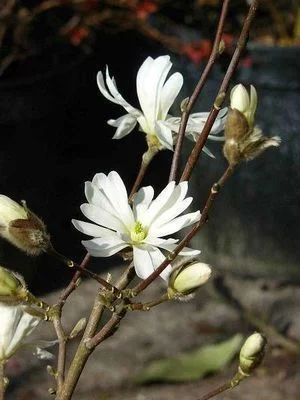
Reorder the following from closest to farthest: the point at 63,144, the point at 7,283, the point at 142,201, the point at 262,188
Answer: the point at 7,283 → the point at 142,201 → the point at 262,188 → the point at 63,144

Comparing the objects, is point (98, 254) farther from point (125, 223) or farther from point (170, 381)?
point (170, 381)

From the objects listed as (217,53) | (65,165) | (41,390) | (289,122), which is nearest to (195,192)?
(289,122)

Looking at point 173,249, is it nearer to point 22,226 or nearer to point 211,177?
point 22,226

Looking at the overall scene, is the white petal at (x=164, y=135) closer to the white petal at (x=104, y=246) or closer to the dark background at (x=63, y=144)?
the white petal at (x=104, y=246)

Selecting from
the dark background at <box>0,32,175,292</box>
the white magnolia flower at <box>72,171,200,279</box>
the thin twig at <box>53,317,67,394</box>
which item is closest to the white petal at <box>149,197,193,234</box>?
the white magnolia flower at <box>72,171,200,279</box>

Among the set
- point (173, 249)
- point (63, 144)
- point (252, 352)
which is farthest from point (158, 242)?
point (63, 144)

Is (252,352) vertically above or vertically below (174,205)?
below
